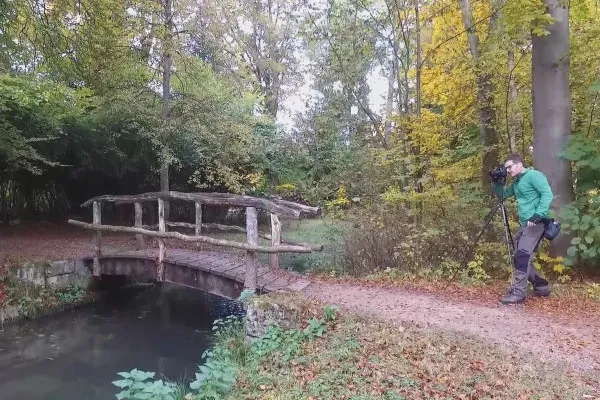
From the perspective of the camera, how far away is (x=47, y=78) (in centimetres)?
1059

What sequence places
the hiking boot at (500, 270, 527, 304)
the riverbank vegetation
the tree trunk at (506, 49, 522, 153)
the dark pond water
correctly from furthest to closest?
1. the tree trunk at (506, 49, 522, 153)
2. the dark pond water
3. the hiking boot at (500, 270, 527, 304)
4. the riverbank vegetation

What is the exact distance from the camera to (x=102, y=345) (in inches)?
298

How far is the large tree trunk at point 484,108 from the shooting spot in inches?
306

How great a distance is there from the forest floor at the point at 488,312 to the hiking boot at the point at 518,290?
99mm

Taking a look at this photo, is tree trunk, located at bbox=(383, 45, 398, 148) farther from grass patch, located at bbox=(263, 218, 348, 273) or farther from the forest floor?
the forest floor

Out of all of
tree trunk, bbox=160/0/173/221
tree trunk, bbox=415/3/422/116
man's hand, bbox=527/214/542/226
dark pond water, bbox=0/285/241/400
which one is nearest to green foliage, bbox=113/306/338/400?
dark pond water, bbox=0/285/241/400

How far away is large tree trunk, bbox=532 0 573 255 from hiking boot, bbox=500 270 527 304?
A: 150 centimetres

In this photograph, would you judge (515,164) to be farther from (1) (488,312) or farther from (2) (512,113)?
(2) (512,113)

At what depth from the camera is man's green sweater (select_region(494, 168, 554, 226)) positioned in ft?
17.2

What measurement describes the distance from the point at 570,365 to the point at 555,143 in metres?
3.67

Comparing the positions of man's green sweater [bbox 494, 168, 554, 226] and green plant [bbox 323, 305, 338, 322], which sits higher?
man's green sweater [bbox 494, 168, 554, 226]

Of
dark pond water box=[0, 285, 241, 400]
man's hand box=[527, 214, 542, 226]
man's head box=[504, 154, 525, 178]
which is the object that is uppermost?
man's head box=[504, 154, 525, 178]

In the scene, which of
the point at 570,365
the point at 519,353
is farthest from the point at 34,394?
the point at 570,365

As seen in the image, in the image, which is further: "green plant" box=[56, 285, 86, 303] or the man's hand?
"green plant" box=[56, 285, 86, 303]
